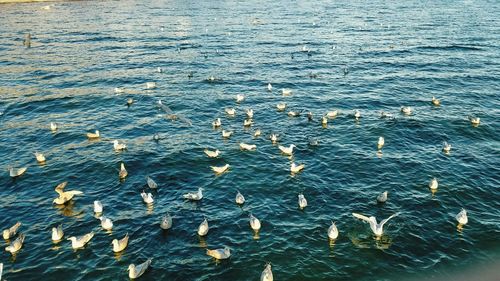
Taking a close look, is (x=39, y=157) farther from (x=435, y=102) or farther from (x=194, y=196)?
(x=435, y=102)

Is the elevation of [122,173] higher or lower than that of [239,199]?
lower

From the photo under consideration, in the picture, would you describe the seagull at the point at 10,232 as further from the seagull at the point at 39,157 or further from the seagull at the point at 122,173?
the seagull at the point at 39,157

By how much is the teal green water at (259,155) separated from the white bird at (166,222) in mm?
464

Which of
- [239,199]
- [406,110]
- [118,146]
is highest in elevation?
[406,110]

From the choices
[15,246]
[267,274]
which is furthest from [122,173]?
[267,274]

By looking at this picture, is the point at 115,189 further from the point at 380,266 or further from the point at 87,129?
the point at 380,266

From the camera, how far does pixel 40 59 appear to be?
2450 inches

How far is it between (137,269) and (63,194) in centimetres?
932

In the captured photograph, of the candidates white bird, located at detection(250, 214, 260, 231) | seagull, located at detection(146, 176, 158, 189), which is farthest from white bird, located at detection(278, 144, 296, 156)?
seagull, located at detection(146, 176, 158, 189)

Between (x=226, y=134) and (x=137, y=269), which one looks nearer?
(x=137, y=269)

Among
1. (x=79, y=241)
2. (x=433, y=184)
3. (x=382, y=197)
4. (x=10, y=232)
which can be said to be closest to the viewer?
(x=79, y=241)

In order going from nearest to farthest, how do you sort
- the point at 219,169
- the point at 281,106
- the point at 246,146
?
the point at 219,169 < the point at 246,146 < the point at 281,106

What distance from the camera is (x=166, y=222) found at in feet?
75.1

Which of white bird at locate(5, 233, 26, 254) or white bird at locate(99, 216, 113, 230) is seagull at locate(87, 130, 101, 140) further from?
white bird at locate(5, 233, 26, 254)
